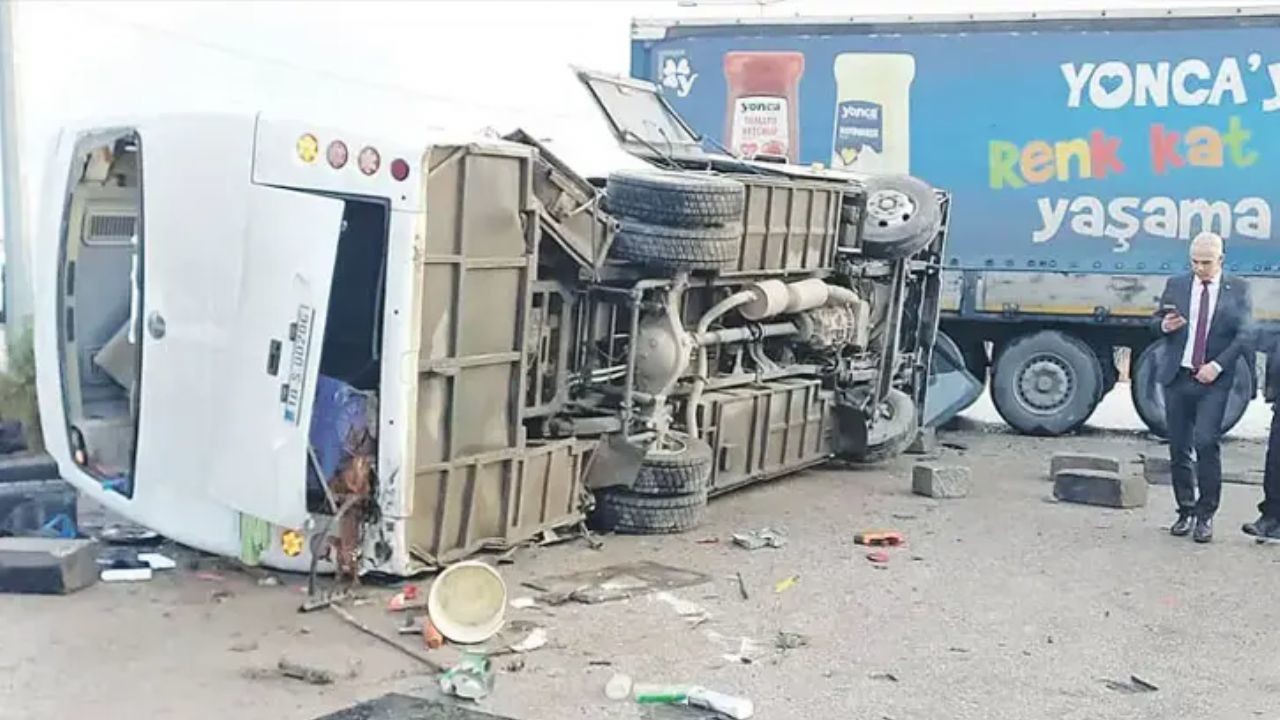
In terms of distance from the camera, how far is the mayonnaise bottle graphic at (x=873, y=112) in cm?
1322

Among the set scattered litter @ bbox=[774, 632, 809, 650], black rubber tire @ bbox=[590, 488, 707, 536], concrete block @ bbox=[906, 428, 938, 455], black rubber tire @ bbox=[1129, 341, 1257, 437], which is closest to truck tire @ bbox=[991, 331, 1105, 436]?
black rubber tire @ bbox=[1129, 341, 1257, 437]

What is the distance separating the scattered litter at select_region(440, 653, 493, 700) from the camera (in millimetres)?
5184

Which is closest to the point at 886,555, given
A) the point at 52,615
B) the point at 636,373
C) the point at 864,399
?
the point at 636,373

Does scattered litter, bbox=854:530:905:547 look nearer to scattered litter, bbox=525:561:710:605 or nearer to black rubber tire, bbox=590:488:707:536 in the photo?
black rubber tire, bbox=590:488:707:536

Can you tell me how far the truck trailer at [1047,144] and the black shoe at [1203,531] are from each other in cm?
427

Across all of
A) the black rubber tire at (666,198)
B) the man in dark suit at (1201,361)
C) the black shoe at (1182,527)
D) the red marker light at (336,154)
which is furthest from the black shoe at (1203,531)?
the red marker light at (336,154)

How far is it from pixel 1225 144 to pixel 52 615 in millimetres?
9822

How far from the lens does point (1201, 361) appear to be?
8227 millimetres

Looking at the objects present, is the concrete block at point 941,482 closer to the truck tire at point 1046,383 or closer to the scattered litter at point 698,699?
the truck tire at point 1046,383

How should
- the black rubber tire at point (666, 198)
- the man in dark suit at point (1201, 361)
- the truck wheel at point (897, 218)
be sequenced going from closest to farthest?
the black rubber tire at point (666, 198) < the man in dark suit at point (1201, 361) < the truck wheel at point (897, 218)

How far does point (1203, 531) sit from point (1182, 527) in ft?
0.55

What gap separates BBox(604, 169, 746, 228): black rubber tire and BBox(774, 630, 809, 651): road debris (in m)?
2.39

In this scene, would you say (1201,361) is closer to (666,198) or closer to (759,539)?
(759,539)

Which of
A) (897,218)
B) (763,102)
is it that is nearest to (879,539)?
(897,218)
